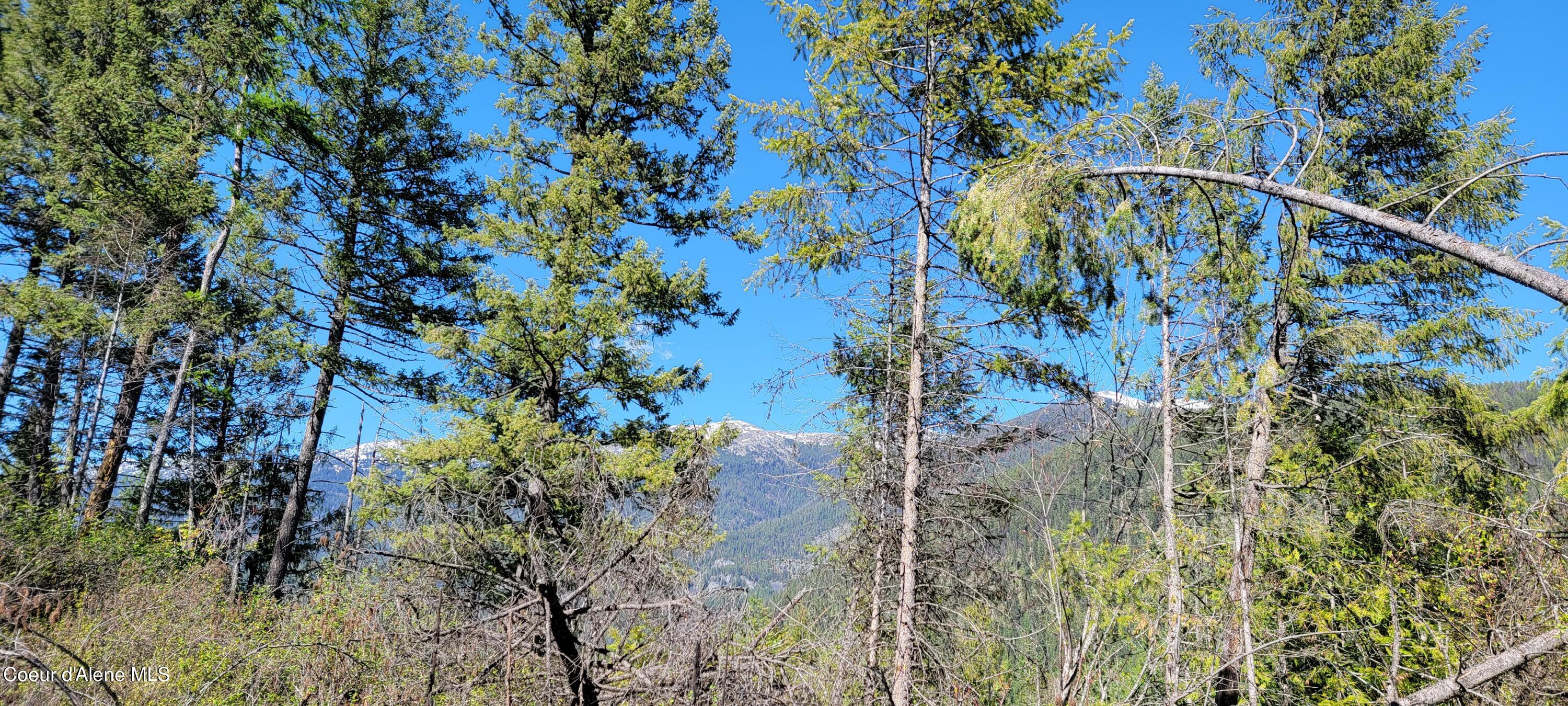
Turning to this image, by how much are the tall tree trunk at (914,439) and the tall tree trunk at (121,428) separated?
1237 centimetres

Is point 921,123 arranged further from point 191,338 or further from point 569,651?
point 191,338

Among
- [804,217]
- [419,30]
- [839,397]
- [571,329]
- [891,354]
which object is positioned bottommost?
[839,397]

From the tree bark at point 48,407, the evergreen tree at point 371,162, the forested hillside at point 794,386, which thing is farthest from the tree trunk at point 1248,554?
the tree bark at point 48,407

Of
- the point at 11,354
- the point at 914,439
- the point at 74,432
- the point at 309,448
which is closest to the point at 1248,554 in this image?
the point at 914,439

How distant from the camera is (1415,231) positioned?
2.60 meters

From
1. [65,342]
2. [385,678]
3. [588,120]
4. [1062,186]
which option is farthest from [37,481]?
[1062,186]

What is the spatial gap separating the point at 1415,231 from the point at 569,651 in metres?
4.17

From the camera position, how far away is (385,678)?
361 cm

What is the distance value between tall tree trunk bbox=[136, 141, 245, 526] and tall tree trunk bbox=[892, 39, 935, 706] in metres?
12.3

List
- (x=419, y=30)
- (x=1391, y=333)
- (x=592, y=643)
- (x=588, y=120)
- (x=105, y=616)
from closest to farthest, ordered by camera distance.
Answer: (x=592, y=643) < (x=105, y=616) < (x=1391, y=333) < (x=588, y=120) < (x=419, y=30)

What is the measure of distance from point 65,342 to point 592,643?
57.1 feet

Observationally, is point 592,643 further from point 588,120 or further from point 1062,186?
point 588,120

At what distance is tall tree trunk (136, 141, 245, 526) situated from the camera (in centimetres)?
1141

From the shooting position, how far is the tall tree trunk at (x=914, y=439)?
5.43 m
